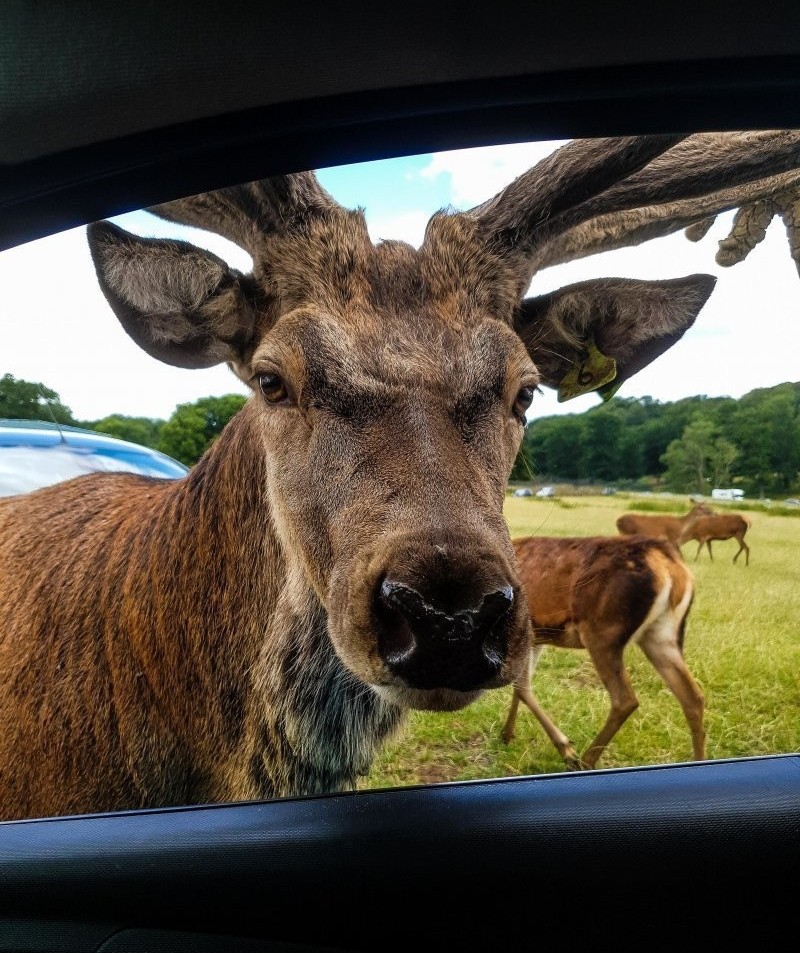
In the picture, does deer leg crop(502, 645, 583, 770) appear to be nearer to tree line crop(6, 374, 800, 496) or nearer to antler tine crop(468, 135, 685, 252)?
tree line crop(6, 374, 800, 496)

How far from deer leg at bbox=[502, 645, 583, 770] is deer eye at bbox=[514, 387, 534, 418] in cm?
57

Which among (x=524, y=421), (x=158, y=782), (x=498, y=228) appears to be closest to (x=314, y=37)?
(x=498, y=228)

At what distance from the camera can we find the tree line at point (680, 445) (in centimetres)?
182

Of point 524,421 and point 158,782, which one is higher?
point 524,421

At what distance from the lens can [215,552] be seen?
206cm

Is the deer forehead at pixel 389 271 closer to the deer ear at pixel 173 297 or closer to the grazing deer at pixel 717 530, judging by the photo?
the deer ear at pixel 173 297

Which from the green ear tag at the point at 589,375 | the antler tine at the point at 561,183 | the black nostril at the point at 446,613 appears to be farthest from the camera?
the green ear tag at the point at 589,375

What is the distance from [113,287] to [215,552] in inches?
29.1

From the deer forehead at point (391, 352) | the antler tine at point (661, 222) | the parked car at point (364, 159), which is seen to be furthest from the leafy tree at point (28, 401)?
the antler tine at point (661, 222)

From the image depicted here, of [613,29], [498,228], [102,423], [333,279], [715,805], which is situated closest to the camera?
[613,29]

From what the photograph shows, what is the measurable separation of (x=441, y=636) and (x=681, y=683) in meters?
0.85

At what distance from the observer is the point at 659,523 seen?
Result: 192cm

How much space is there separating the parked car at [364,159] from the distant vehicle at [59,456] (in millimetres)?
681

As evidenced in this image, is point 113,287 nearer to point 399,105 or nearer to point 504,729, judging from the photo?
point 399,105
